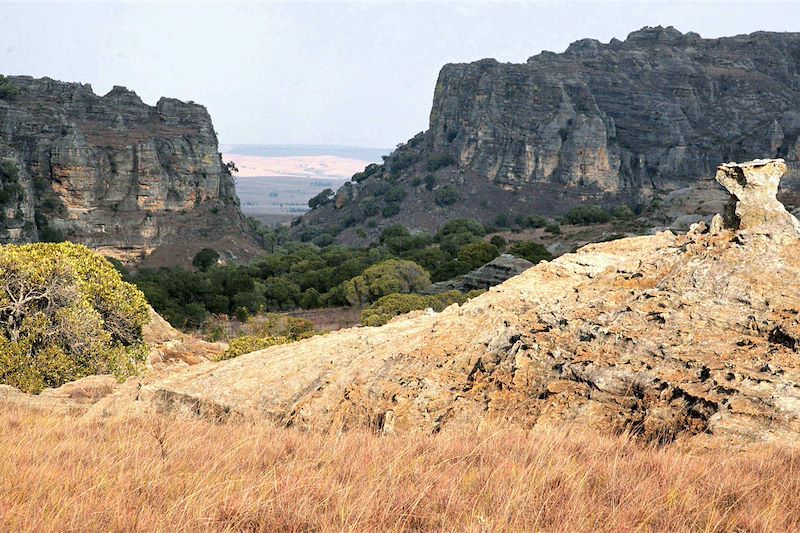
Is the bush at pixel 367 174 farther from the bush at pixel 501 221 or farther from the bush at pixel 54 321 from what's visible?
the bush at pixel 54 321

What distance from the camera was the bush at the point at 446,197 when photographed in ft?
388

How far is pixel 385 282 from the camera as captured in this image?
161ft

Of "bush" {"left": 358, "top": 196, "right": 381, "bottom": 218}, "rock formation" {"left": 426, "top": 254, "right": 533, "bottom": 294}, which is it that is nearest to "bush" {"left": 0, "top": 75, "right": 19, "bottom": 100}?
"bush" {"left": 358, "top": 196, "right": 381, "bottom": 218}

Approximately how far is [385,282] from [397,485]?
1756 inches

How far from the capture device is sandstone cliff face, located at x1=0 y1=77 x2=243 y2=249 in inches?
3164

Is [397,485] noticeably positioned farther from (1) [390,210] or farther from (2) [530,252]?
(1) [390,210]

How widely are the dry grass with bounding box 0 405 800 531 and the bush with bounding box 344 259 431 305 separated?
42903mm

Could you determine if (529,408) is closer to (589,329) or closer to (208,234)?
(589,329)

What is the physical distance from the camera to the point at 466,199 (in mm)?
119000

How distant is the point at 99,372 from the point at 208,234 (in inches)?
3139

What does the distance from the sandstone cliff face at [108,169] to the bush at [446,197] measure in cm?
3470

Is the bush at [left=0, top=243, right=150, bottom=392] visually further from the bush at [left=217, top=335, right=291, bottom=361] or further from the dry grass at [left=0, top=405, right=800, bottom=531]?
the dry grass at [left=0, top=405, right=800, bottom=531]

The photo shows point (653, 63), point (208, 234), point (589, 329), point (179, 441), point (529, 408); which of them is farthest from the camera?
point (653, 63)

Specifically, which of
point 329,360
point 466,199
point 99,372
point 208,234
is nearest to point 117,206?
point 208,234
